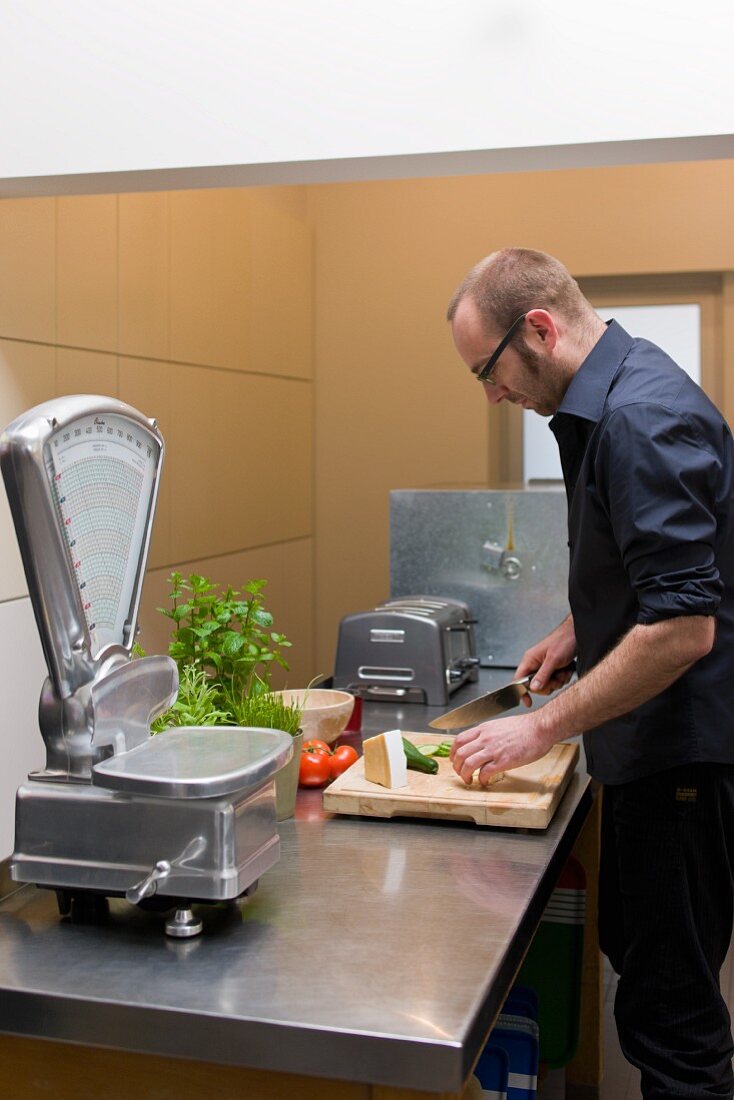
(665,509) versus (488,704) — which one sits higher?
(665,509)

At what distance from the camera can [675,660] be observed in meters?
1.70

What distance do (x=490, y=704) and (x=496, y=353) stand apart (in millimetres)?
657

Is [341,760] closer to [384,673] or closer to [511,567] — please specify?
[384,673]

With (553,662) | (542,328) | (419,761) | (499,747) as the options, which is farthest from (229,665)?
(542,328)

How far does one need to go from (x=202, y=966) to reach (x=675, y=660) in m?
0.77

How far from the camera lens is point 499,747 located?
6.06 ft

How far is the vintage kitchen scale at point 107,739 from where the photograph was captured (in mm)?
1323

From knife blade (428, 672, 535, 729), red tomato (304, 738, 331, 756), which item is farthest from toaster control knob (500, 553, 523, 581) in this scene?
red tomato (304, 738, 331, 756)

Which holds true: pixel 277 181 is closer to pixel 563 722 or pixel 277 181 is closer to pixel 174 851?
pixel 563 722

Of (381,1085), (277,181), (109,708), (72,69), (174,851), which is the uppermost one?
(72,69)

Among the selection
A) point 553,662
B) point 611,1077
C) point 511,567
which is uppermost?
point 511,567

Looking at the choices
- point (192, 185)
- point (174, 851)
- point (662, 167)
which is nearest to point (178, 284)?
point (192, 185)

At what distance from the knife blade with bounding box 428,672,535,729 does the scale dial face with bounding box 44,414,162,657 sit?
81 centimetres

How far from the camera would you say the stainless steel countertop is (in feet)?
3.90
